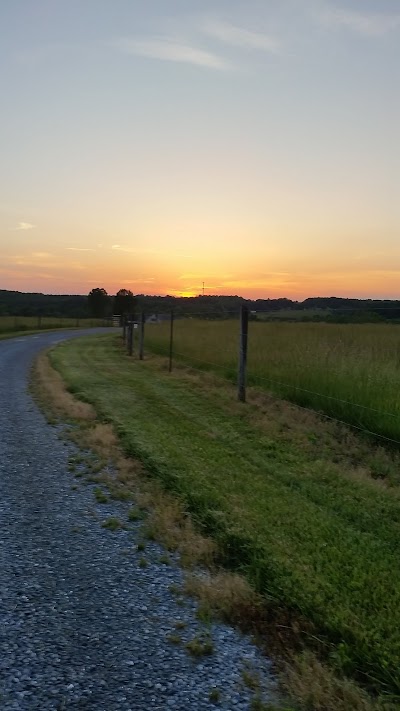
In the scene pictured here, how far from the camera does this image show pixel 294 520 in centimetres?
454

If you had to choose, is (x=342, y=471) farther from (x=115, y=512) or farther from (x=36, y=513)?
(x=36, y=513)

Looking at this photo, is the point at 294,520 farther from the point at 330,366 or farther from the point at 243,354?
the point at 243,354

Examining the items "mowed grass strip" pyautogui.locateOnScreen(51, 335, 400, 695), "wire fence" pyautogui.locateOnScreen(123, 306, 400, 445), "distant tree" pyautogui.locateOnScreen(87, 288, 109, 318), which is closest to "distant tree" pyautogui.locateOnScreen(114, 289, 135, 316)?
"distant tree" pyautogui.locateOnScreen(87, 288, 109, 318)

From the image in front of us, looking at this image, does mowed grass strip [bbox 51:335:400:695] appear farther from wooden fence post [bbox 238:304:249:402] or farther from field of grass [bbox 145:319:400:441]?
wooden fence post [bbox 238:304:249:402]

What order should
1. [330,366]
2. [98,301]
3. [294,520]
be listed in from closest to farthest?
[294,520]
[330,366]
[98,301]

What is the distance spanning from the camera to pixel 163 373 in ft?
49.6

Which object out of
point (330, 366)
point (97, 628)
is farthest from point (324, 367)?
point (97, 628)

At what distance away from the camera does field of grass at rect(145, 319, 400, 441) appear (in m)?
7.52

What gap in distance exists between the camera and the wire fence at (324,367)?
750 cm

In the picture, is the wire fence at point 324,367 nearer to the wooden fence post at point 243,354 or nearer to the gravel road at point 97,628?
the wooden fence post at point 243,354

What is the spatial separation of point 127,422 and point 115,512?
366 cm

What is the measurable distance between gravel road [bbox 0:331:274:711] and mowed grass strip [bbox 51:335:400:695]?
445 millimetres

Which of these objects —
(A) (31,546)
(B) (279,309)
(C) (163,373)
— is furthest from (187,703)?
(C) (163,373)

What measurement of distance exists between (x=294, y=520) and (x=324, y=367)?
16.0 ft
